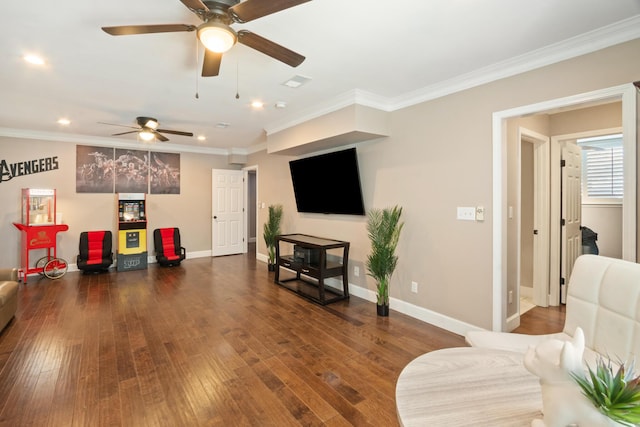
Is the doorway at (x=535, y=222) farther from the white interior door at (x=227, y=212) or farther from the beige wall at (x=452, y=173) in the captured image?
the white interior door at (x=227, y=212)

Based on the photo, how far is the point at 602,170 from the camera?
17.1 feet

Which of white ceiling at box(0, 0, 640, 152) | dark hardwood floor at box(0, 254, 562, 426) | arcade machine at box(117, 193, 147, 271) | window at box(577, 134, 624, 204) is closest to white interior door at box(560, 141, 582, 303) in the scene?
dark hardwood floor at box(0, 254, 562, 426)

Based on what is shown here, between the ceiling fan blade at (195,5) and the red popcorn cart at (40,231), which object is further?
the red popcorn cart at (40,231)

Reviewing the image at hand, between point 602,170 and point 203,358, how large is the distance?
663cm

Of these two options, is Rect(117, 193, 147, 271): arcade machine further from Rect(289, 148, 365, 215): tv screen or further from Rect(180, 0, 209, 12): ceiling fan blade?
Rect(180, 0, 209, 12): ceiling fan blade

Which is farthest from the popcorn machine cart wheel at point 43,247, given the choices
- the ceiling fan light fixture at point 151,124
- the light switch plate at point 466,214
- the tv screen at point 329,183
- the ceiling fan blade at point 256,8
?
the light switch plate at point 466,214

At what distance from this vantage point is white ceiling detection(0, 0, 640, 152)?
212 centimetres

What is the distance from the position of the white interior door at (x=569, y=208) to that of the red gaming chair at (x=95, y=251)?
24.4ft

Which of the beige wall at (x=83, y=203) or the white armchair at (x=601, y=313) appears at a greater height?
the beige wall at (x=83, y=203)

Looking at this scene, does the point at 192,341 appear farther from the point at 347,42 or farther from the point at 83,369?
the point at 347,42

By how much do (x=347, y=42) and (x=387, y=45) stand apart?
342 mm

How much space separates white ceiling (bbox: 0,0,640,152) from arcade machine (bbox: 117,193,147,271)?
2.32m

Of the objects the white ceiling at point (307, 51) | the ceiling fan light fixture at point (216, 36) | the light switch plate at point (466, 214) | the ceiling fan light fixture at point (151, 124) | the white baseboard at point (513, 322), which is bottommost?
the white baseboard at point (513, 322)

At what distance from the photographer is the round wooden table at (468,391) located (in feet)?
3.06
